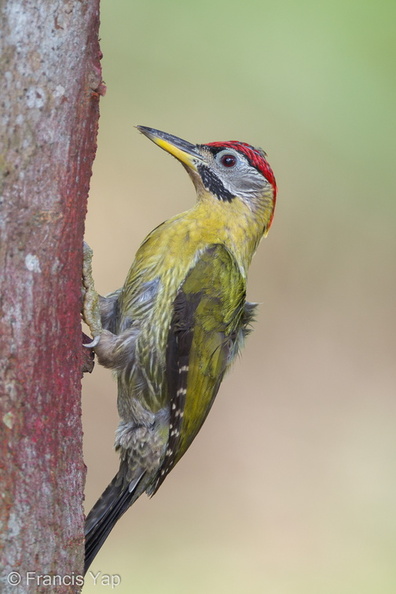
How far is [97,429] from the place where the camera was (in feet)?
19.4

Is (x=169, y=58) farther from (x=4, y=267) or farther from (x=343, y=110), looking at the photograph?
(x=4, y=267)

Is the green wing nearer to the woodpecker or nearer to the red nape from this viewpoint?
the woodpecker

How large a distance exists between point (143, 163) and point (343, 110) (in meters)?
1.68

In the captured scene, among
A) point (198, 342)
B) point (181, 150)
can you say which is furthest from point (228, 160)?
point (198, 342)

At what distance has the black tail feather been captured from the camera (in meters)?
3.10

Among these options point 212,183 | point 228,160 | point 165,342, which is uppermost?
point 228,160

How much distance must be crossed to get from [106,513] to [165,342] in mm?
681

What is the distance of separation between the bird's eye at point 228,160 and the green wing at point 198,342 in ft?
1.46

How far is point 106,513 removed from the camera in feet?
10.6

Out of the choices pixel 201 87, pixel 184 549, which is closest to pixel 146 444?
pixel 184 549

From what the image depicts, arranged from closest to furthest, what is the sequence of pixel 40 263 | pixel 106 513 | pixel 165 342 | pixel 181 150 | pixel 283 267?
1. pixel 40 263
2. pixel 106 513
3. pixel 165 342
4. pixel 181 150
5. pixel 283 267

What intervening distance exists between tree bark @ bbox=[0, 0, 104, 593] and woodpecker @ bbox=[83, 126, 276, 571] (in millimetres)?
802

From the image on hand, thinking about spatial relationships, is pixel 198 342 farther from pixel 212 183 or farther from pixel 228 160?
pixel 228 160

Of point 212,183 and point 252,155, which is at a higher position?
point 252,155
